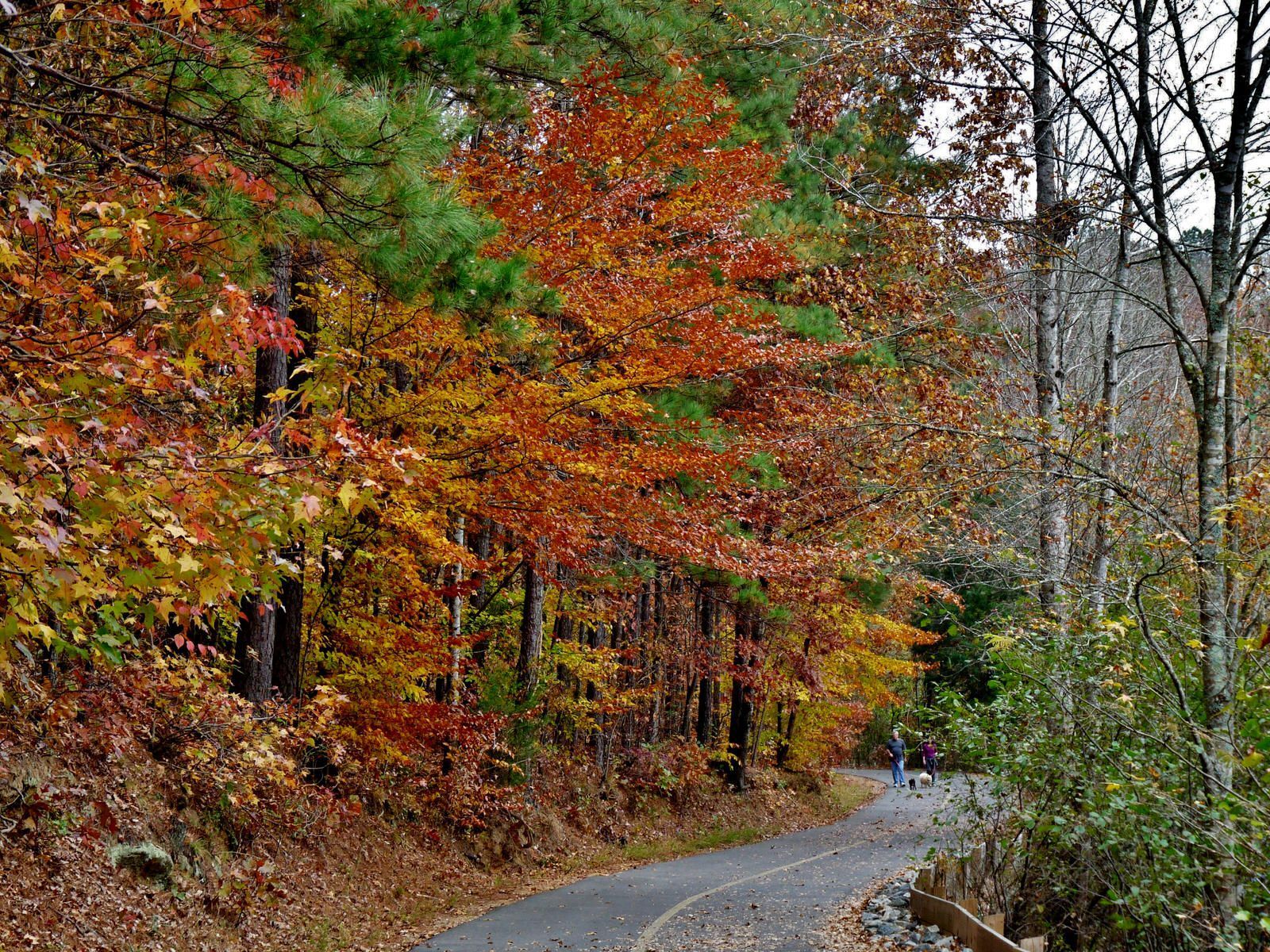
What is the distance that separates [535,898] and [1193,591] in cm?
874

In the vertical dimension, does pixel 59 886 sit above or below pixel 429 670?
below

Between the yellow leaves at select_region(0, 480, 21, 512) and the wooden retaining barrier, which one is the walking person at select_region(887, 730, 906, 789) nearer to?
the wooden retaining barrier

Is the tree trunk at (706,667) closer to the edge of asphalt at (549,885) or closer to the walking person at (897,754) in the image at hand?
the edge of asphalt at (549,885)

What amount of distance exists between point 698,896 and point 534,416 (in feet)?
21.5

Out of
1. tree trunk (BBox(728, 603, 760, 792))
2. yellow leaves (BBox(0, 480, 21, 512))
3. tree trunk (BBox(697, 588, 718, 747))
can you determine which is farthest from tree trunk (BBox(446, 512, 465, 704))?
yellow leaves (BBox(0, 480, 21, 512))

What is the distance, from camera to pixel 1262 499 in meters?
6.63

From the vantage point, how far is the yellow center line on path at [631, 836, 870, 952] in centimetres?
1011

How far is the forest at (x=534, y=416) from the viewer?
5293 millimetres

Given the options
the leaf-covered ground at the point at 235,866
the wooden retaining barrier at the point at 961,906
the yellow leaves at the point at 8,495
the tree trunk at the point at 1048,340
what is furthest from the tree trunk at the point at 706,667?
the yellow leaves at the point at 8,495

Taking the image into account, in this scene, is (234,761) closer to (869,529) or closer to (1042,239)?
(869,529)

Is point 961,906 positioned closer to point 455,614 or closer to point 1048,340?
point 1048,340

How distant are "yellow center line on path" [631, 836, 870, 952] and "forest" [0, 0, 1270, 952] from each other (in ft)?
11.3

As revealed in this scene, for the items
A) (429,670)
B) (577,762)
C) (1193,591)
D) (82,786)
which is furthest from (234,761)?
(577,762)

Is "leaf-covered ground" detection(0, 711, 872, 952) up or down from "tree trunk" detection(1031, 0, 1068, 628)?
down
